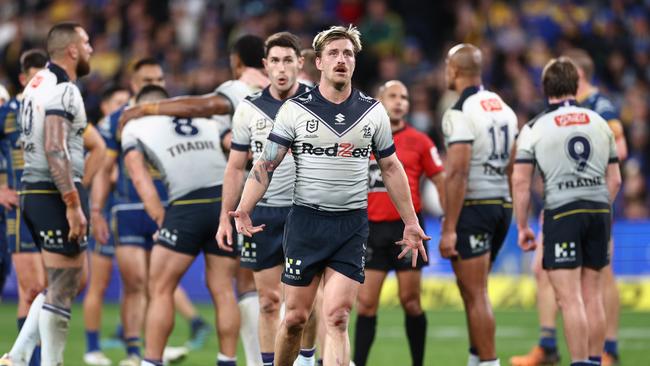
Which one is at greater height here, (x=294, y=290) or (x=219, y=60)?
(x=219, y=60)

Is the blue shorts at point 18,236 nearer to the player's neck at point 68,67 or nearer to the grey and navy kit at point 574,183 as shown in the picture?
the player's neck at point 68,67

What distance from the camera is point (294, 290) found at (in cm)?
875

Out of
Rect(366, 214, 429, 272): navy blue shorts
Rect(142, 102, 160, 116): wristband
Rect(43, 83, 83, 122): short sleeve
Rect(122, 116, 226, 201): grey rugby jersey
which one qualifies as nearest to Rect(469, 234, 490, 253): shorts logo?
Rect(366, 214, 429, 272): navy blue shorts

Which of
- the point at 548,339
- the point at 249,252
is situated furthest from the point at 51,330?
the point at 548,339

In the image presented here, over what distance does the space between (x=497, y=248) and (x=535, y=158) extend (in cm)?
119

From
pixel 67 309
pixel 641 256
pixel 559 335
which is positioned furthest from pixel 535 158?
pixel 641 256

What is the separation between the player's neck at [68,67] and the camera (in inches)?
405

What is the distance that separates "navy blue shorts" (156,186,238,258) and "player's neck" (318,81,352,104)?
7.21 feet

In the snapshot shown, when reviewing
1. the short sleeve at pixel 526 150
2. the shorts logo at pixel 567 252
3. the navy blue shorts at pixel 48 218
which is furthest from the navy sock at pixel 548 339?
the navy blue shorts at pixel 48 218

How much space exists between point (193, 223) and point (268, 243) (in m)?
0.88

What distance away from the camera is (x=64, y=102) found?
32.6 ft

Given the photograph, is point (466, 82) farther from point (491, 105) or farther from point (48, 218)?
point (48, 218)

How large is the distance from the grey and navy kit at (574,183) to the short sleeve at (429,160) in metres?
1.27

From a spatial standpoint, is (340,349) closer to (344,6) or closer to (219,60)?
(219,60)
